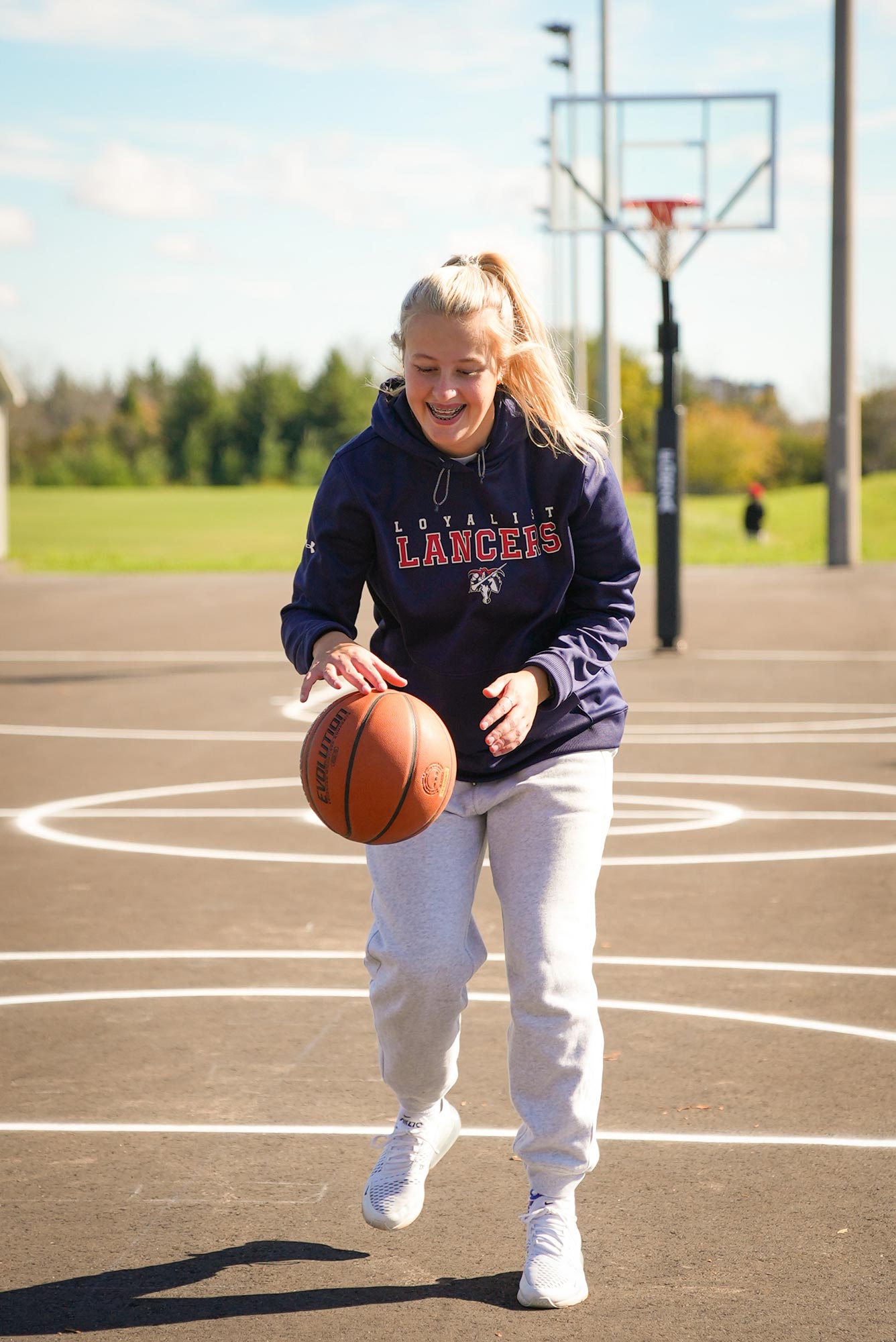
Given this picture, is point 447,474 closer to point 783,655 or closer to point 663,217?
point 783,655

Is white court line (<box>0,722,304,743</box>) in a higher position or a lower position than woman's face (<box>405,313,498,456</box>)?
lower

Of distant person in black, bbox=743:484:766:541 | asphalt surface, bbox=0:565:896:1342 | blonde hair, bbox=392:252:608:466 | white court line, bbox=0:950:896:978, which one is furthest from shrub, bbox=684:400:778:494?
blonde hair, bbox=392:252:608:466

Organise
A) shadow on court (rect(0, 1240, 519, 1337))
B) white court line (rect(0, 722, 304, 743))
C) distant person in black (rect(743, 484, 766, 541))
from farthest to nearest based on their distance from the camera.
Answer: distant person in black (rect(743, 484, 766, 541)) → white court line (rect(0, 722, 304, 743)) → shadow on court (rect(0, 1240, 519, 1337))

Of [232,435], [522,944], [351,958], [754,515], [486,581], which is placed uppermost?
[232,435]

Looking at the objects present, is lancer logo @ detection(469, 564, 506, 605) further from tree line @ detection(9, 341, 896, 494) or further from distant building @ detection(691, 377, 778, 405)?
distant building @ detection(691, 377, 778, 405)

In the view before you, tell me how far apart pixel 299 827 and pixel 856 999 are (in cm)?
397

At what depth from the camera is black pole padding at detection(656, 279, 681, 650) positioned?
16.5 metres

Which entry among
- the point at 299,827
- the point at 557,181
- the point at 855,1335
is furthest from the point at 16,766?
the point at 557,181

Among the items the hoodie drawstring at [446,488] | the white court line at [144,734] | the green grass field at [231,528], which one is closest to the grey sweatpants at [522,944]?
the hoodie drawstring at [446,488]

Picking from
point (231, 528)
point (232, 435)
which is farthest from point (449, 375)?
point (232, 435)

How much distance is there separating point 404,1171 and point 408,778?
98cm

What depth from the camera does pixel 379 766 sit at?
3865 mm

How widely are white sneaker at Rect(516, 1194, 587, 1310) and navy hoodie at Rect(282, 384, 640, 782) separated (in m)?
1.00

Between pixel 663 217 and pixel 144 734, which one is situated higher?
pixel 663 217
